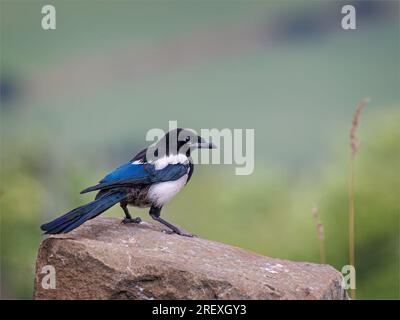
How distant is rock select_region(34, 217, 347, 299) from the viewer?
15.4 ft

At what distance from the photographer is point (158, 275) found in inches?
187

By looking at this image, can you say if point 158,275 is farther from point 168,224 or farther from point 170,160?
point 170,160

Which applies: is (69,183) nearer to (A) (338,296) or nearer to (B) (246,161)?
(B) (246,161)

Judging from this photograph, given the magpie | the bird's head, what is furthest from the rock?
the bird's head

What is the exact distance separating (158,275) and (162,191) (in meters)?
1.04

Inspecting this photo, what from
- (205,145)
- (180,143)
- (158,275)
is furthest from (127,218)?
(158,275)

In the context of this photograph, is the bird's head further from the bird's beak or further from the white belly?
the white belly

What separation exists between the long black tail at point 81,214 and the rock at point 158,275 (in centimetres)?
9

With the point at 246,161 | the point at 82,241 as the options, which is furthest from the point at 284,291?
the point at 246,161

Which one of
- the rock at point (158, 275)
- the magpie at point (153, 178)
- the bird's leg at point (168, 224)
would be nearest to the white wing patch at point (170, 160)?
the magpie at point (153, 178)

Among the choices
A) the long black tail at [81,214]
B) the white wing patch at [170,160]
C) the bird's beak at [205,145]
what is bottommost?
the long black tail at [81,214]

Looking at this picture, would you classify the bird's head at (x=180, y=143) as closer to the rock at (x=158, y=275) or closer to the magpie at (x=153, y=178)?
the magpie at (x=153, y=178)

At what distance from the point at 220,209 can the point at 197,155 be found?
3069 mm

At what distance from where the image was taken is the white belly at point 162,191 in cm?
565
